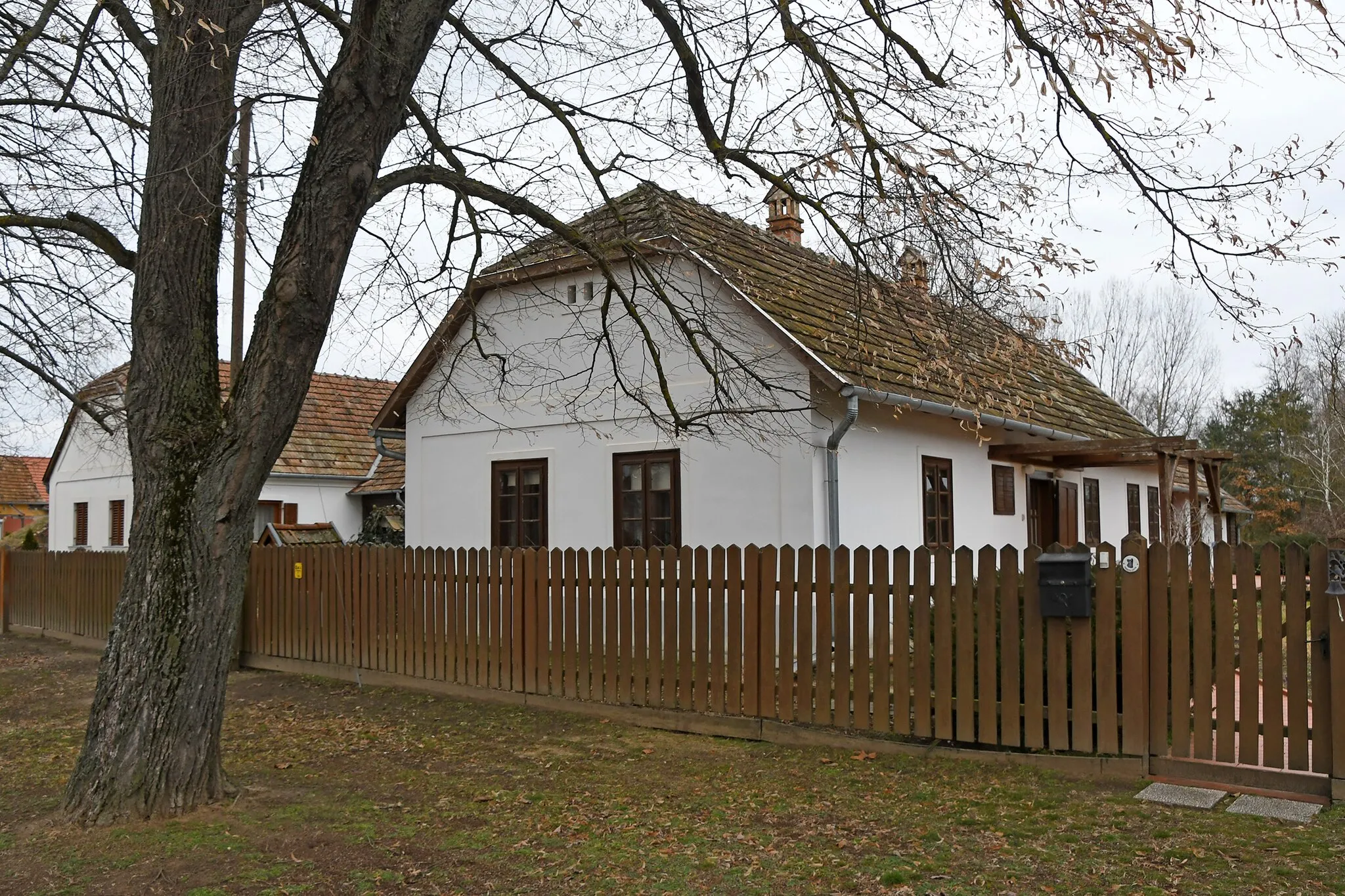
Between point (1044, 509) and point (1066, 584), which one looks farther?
point (1044, 509)

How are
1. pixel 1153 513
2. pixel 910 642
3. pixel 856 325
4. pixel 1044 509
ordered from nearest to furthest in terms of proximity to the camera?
pixel 856 325 → pixel 910 642 → pixel 1044 509 → pixel 1153 513

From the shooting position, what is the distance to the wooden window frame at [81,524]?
2797cm

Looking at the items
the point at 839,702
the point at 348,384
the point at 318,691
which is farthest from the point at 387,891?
the point at 348,384

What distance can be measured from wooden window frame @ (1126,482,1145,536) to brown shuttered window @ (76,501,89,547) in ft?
82.8

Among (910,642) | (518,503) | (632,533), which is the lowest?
(910,642)

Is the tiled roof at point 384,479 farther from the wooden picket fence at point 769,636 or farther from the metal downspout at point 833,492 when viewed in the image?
the metal downspout at point 833,492

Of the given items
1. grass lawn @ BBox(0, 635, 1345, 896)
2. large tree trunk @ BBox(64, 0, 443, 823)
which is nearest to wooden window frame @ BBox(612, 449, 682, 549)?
grass lawn @ BBox(0, 635, 1345, 896)

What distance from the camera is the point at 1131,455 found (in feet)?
47.5

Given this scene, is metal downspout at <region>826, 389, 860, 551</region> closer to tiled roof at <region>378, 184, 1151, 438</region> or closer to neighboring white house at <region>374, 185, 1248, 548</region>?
neighboring white house at <region>374, 185, 1248, 548</region>

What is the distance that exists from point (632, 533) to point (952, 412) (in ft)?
12.9

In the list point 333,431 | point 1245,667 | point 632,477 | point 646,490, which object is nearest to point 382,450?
point 632,477

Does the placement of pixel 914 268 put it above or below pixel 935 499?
above

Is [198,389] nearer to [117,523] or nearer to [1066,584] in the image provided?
[1066,584]

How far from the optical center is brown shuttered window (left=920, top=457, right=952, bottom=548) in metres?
12.7
